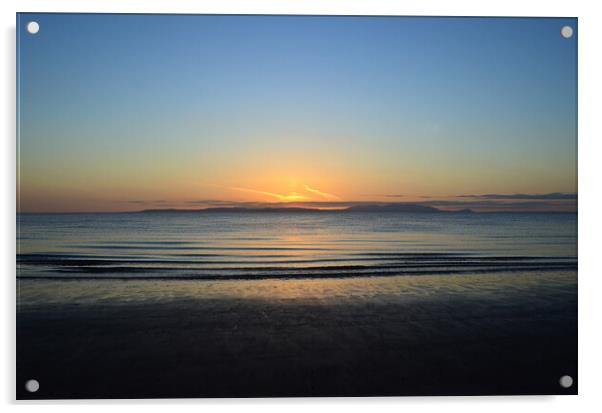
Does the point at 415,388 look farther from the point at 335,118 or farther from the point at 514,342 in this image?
the point at 335,118

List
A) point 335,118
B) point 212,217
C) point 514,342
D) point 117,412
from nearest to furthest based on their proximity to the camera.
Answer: point 117,412
point 514,342
point 335,118
point 212,217

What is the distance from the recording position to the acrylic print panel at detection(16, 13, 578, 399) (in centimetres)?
273

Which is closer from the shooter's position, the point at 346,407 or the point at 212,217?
the point at 346,407

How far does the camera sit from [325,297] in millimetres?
3105

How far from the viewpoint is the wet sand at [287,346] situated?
8.79 ft

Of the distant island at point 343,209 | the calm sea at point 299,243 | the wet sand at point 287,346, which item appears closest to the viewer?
the wet sand at point 287,346

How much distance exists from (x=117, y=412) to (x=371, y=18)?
8.16ft

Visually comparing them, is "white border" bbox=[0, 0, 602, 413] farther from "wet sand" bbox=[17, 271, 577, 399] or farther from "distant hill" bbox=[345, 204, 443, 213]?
"distant hill" bbox=[345, 204, 443, 213]

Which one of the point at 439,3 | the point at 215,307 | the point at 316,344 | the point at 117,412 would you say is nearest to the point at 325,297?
the point at 316,344
